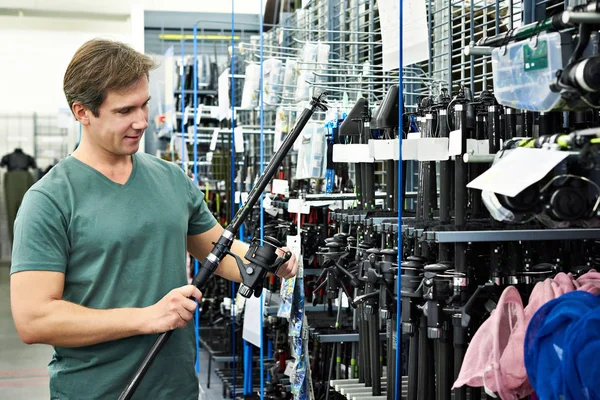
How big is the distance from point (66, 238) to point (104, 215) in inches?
4.5

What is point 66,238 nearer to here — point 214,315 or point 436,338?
point 436,338

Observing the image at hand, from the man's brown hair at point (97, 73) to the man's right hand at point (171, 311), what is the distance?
1.66ft

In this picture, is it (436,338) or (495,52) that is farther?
(436,338)

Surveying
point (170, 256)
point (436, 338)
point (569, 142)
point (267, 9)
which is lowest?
point (436, 338)

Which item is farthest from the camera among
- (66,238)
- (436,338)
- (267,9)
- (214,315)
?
(267,9)

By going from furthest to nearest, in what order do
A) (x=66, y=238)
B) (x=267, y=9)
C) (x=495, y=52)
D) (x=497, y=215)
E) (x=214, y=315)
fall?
1. (x=267, y=9)
2. (x=214, y=315)
3. (x=66, y=238)
4. (x=495, y=52)
5. (x=497, y=215)

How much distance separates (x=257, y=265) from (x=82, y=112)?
61 centimetres

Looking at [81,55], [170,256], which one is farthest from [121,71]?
[170,256]

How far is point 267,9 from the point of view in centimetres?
775

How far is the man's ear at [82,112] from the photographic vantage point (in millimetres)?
2180

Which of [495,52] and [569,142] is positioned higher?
[495,52]

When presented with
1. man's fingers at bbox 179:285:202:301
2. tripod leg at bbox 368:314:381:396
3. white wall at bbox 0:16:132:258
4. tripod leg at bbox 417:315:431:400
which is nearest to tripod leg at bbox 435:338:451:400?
tripod leg at bbox 417:315:431:400

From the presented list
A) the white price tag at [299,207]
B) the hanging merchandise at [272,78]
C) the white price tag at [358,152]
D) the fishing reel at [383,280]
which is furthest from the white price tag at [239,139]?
the fishing reel at [383,280]

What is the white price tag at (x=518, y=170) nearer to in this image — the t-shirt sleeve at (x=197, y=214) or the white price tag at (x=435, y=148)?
the white price tag at (x=435, y=148)
